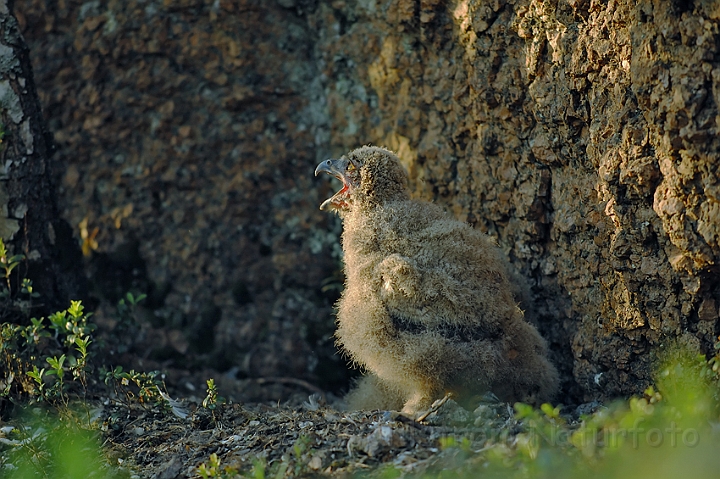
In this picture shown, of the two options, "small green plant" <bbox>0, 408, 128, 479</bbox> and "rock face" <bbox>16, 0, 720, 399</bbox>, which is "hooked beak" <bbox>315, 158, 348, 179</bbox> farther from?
"small green plant" <bbox>0, 408, 128, 479</bbox>

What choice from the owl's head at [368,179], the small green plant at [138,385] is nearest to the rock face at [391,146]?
the owl's head at [368,179]

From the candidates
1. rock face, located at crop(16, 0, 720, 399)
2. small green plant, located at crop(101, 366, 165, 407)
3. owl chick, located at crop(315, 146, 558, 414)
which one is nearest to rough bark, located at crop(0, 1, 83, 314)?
small green plant, located at crop(101, 366, 165, 407)

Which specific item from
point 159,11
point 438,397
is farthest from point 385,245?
point 159,11

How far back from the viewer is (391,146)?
5910 millimetres

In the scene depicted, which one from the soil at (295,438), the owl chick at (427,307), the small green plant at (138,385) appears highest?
the owl chick at (427,307)

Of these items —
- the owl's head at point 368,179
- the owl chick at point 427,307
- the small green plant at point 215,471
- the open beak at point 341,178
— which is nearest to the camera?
the small green plant at point 215,471

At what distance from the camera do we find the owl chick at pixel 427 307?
411 cm

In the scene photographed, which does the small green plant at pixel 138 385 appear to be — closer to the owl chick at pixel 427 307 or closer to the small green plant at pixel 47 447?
the small green plant at pixel 47 447

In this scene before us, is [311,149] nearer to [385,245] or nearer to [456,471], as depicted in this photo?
[385,245]

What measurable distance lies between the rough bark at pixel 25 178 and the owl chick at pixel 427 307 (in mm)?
2042

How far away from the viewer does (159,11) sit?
6.07m

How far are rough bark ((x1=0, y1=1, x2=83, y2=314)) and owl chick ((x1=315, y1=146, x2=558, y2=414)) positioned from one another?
6.70 ft

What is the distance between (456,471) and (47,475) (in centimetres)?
206

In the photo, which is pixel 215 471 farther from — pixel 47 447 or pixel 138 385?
pixel 138 385
